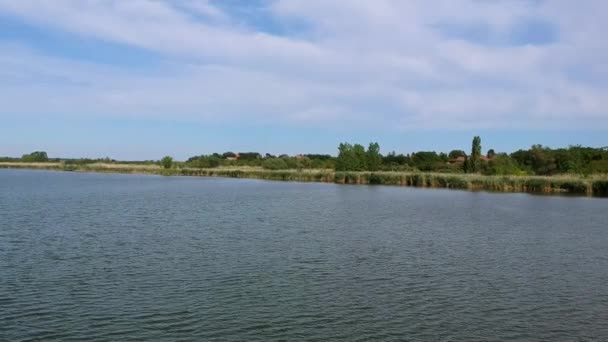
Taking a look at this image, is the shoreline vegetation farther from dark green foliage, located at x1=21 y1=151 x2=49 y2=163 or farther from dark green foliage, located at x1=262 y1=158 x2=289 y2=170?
dark green foliage, located at x1=21 y1=151 x2=49 y2=163

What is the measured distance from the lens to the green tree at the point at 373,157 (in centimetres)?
8500

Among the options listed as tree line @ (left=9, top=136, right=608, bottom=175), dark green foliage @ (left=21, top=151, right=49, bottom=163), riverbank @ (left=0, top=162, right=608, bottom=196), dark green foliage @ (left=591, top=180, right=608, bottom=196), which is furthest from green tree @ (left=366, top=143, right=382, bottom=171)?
dark green foliage @ (left=21, top=151, right=49, bottom=163)

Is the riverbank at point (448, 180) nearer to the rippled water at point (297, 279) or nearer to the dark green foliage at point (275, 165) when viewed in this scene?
the dark green foliage at point (275, 165)

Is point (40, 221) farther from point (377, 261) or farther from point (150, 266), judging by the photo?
point (377, 261)

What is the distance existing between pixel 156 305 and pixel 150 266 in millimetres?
3906

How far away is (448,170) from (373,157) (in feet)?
36.0

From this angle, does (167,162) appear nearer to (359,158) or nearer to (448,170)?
(359,158)

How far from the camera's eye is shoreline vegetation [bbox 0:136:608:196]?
53438 millimetres

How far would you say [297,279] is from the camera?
14289mm

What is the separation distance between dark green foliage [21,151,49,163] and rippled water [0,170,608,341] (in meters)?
140

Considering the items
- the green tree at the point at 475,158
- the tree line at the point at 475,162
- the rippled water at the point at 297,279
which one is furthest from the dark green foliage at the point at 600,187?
the rippled water at the point at 297,279

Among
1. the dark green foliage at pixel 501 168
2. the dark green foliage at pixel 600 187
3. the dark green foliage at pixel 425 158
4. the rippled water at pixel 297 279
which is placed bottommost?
the rippled water at pixel 297 279

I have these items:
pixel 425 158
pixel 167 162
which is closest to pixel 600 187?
pixel 425 158

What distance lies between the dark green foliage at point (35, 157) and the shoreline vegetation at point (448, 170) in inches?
1159
